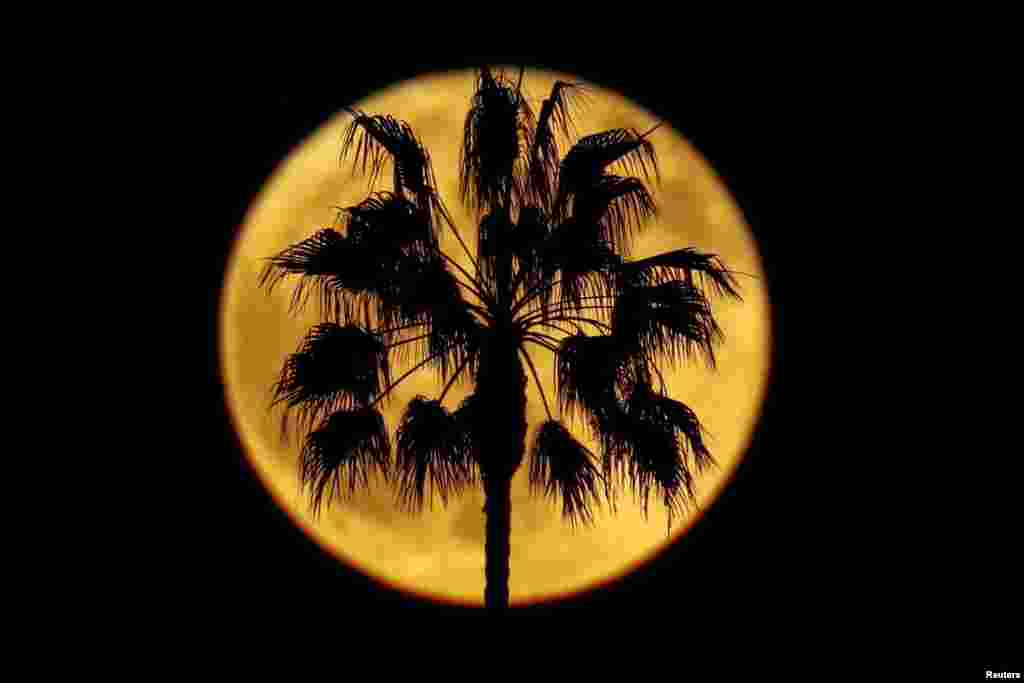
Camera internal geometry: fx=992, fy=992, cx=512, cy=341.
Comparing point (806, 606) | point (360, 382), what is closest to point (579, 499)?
point (360, 382)

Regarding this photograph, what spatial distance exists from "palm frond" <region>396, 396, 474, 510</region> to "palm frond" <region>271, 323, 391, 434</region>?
0.34m

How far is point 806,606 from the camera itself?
1009 centimetres

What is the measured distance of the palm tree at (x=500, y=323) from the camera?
6504 mm

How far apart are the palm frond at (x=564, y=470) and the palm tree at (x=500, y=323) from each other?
0.03ft

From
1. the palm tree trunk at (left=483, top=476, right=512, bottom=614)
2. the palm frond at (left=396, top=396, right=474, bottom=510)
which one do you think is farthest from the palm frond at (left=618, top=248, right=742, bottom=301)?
the palm tree trunk at (left=483, top=476, right=512, bottom=614)

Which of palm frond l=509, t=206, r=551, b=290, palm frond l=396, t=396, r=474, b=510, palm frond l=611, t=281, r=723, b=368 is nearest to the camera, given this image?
palm frond l=396, t=396, r=474, b=510

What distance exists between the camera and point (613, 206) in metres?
6.97

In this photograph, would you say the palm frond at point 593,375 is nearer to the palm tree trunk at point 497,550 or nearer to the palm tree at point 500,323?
the palm tree at point 500,323

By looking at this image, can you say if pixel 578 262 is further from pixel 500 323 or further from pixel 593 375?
pixel 593 375

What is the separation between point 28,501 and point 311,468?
16.0 ft

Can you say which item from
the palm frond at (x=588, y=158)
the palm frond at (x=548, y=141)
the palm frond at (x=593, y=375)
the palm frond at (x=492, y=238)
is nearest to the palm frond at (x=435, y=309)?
the palm frond at (x=492, y=238)

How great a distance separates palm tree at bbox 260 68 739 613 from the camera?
6504mm

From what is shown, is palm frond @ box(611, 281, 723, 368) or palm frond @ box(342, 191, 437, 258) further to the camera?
palm frond @ box(342, 191, 437, 258)

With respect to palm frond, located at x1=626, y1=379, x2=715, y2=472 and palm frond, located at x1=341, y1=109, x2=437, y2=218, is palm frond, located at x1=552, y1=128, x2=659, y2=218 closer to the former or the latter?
palm frond, located at x1=341, y1=109, x2=437, y2=218
